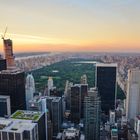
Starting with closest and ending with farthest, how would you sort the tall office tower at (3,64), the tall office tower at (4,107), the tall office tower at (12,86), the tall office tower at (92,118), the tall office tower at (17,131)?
the tall office tower at (17,131), the tall office tower at (4,107), the tall office tower at (92,118), the tall office tower at (12,86), the tall office tower at (3,64)

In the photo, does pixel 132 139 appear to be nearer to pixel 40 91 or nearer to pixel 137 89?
pixel 137 89

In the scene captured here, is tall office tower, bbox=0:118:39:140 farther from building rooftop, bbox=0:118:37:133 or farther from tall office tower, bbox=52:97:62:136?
tall office tower, bbox=52:97:62:136

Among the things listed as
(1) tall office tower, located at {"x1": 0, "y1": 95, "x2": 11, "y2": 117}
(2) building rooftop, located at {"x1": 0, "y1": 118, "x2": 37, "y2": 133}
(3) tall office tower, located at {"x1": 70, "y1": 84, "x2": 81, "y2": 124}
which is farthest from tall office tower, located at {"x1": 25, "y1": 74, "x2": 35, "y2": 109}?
(2) building rooftop, located at {"x1": 0, "y1": 118, "x2": 37, "y2": 133}

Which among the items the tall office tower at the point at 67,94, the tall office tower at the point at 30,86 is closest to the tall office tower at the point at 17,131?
the tall office tower at the point at 30,86

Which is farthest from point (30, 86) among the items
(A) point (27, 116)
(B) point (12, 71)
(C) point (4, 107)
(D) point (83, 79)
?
(A) point (27, 116)

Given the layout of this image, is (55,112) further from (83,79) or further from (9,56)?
(83,79)

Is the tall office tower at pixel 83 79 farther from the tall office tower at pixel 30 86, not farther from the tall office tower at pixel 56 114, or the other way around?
the tall office tower at pixel 56 114
